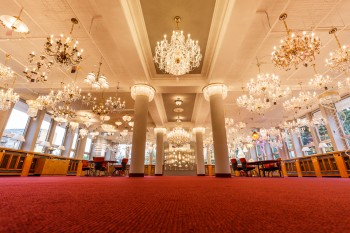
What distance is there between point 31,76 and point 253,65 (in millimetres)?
8247

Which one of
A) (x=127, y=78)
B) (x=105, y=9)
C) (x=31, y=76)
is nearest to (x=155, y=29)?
(x=105, y=9)

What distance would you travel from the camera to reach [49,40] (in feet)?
13.3

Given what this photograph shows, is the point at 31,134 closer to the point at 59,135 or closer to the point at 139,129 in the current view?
the point at 59,135

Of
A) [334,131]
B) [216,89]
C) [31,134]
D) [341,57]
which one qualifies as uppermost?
[216,89]

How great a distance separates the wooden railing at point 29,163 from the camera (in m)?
6.30

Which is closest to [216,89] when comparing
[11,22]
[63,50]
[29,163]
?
[63,50]

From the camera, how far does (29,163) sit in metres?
7.14

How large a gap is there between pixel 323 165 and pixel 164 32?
9.64 meters

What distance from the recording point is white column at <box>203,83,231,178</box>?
644 centimetres

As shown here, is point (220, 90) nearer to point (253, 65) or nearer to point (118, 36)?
point (253, 65)

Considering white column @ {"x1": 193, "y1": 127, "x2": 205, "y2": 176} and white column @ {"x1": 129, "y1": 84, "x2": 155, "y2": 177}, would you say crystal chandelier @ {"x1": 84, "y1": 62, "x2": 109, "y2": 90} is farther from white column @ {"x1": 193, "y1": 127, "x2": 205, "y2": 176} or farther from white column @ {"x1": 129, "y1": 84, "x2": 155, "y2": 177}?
white column @ {"x1": 193, "y1": 127, "x2": 205, "y2": 176}

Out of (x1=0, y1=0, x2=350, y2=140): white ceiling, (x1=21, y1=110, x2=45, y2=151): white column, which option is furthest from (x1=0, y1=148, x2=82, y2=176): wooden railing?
(x1=0, y1=0, x2=350, y2=140): white ceiling

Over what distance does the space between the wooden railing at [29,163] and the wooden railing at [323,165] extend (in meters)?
12.8

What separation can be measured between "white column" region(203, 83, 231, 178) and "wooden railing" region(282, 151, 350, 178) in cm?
439
